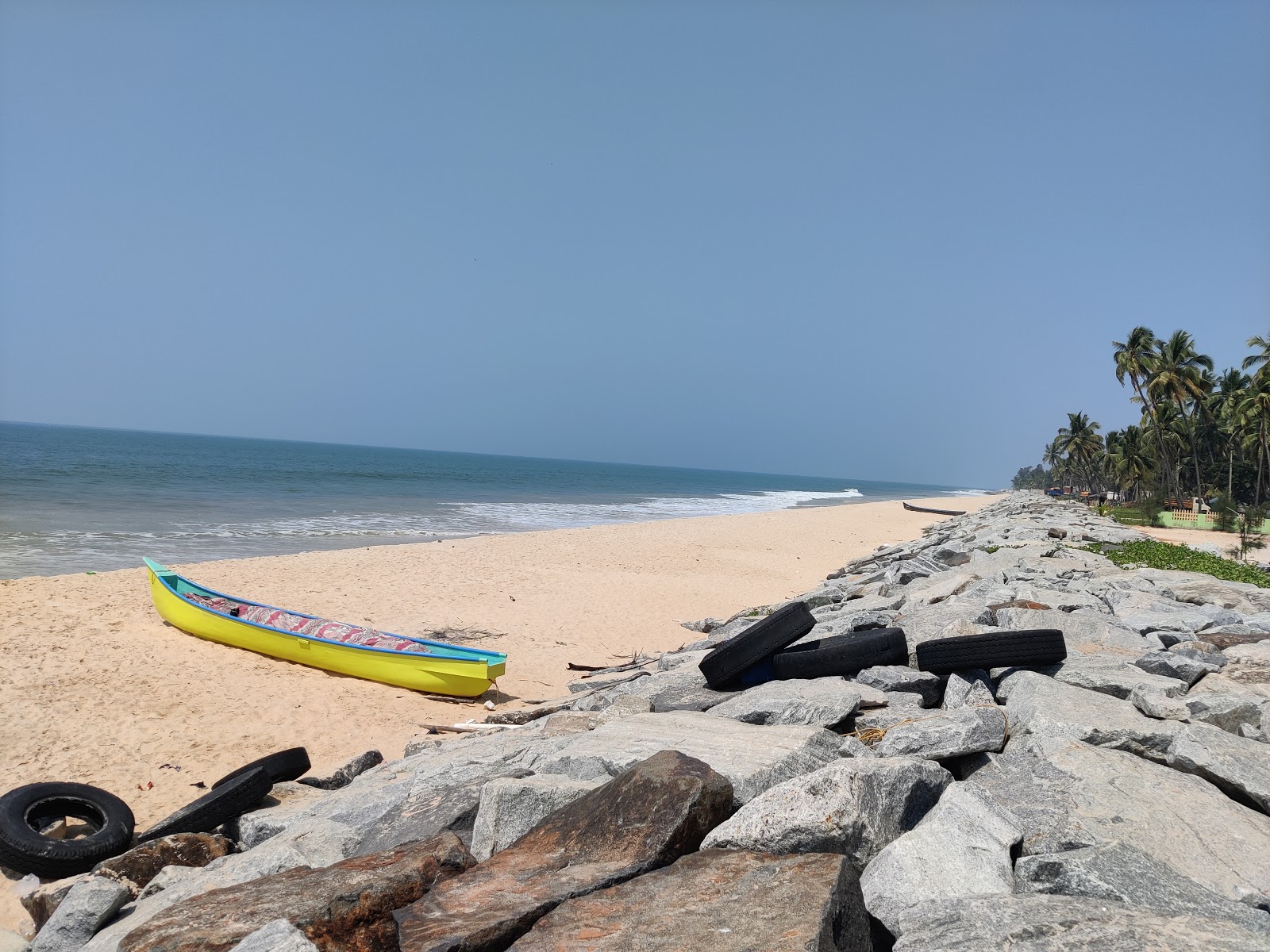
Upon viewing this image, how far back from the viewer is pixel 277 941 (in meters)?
2.66

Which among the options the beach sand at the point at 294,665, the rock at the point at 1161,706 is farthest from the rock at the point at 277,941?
the beach sand at the point at 294,665

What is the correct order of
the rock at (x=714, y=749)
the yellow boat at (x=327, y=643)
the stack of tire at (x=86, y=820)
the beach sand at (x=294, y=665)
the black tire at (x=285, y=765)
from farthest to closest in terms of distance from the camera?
the yellow boat at (x=327, y=643) → the beach sand at (x=294, y=665) → the black tire at (x=285, y=765) → the stack of tire at (x=86, y=820) → the rock at (x=714, y=749)

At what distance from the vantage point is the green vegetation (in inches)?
489

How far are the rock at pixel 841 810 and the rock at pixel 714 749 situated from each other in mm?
391

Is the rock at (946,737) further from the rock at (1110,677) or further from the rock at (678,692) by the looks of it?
the rock at (678,692)

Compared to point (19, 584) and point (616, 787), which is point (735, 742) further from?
point (19, 584)

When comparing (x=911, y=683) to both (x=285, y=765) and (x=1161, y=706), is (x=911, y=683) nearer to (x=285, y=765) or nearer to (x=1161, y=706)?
(x=1161, y=706)

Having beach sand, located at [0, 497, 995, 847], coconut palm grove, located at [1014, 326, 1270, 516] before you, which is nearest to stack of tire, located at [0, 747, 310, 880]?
beach sand, located at [0, 497, 995, 847]

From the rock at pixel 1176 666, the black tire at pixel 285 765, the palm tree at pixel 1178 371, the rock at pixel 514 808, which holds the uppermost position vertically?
the palm tree at pixel 1178 371

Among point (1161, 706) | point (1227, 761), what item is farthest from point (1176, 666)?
point (1227, 761)

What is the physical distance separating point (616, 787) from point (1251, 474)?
75.1 meters

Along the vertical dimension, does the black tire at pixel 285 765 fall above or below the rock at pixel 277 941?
below

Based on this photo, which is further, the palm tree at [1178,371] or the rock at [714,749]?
the palm tree at [1178,371]

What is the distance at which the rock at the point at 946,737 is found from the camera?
4.22 m
